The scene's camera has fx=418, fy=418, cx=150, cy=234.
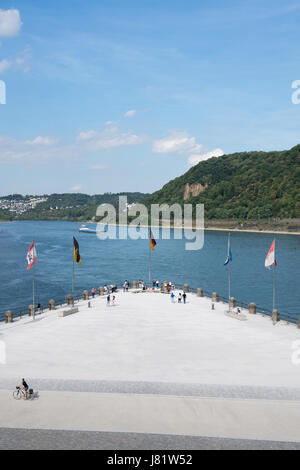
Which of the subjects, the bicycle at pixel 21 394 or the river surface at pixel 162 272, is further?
the river surface at pixel 162 272

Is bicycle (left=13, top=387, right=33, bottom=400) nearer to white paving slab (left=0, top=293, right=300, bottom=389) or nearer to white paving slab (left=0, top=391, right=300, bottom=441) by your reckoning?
white paving slab (left=0, top=391, right=300, bottom=441)

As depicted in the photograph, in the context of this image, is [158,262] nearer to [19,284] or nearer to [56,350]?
[19,284]

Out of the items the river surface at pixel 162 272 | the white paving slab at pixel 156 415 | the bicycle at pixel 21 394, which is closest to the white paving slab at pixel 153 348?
the white paving slab at pixel 156 415

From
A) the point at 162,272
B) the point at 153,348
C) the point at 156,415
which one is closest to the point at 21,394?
the point at 156,415

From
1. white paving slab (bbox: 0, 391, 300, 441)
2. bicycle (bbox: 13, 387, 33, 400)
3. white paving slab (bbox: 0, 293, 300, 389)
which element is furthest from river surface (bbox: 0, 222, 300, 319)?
white paving slab (bbox: 0, 391, 300, 441)

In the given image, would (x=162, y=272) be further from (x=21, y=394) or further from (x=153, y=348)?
(x=21, y=394)

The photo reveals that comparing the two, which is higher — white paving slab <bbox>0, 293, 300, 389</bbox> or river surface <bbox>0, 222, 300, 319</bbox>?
white paving slab <bbox>0, 293, 300, 389</bbox>

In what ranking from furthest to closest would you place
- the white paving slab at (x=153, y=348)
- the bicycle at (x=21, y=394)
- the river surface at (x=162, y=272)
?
the river surface at (x=162, y=272) → the white paving slab at (x=153, y=348) → the bicycle at (x=21, y=394)

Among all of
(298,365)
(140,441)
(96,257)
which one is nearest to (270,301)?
(298,365)

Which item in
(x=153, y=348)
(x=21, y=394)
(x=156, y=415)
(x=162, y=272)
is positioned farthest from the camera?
(x=162, y=272)

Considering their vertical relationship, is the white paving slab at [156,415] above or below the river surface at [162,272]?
above

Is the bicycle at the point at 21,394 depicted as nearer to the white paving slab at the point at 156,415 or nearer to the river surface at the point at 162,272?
the white paving slab at the point at 156,415

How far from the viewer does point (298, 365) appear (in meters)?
21.0
